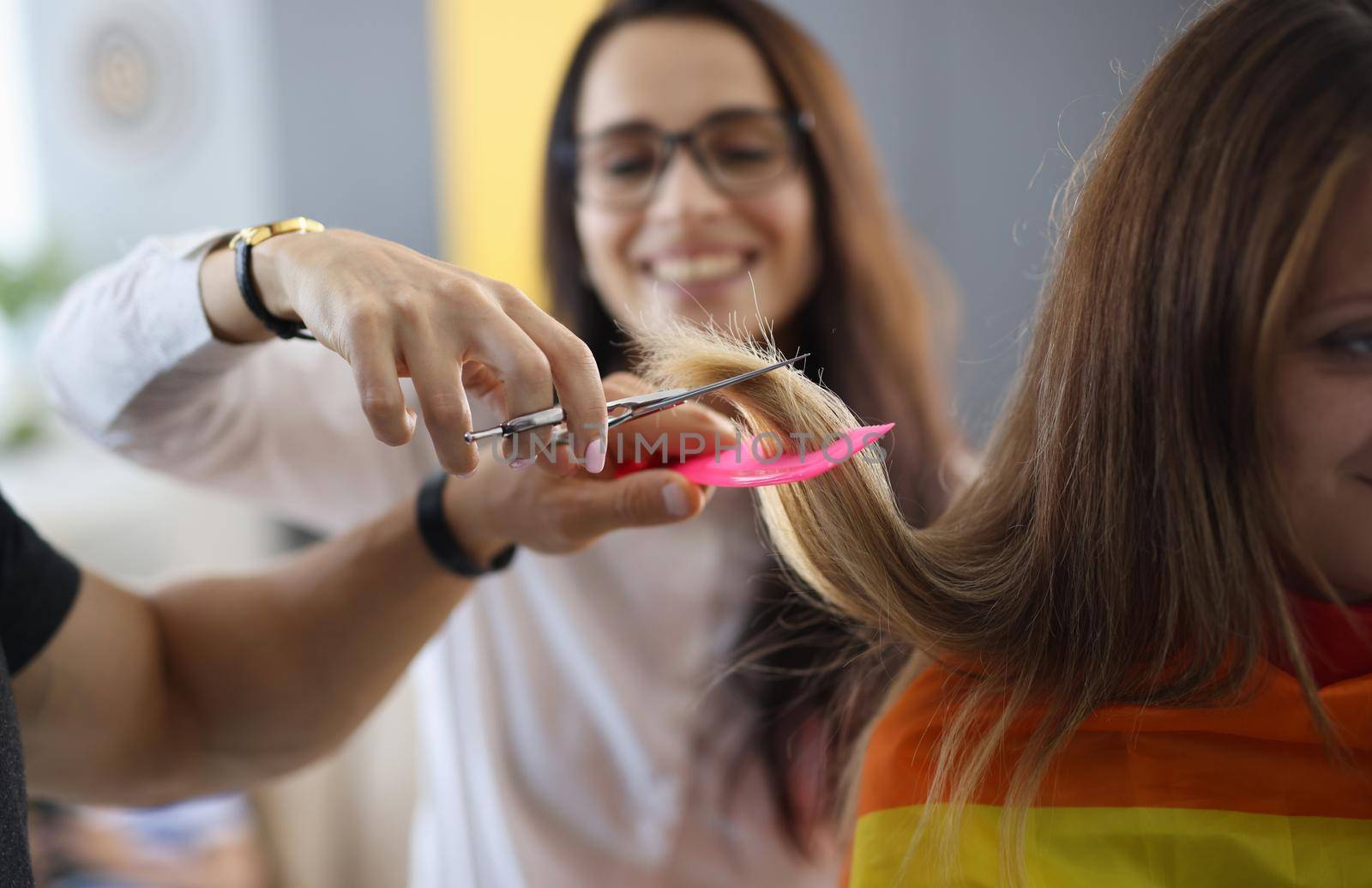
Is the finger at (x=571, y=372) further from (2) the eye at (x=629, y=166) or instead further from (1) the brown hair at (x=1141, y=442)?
(2) the eye at (x=629, y=166)

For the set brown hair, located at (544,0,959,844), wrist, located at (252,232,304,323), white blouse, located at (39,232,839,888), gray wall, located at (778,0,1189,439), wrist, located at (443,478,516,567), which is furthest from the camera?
gray wall, located at (778,0,1189,439)

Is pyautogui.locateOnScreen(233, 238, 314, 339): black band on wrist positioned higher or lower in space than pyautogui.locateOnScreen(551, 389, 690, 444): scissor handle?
higher

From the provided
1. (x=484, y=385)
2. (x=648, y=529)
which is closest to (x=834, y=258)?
(x=648, y=529)

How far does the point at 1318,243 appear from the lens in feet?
1.66

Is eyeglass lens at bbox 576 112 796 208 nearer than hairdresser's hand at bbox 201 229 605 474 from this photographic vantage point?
No

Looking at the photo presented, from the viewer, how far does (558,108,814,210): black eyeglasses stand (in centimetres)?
113

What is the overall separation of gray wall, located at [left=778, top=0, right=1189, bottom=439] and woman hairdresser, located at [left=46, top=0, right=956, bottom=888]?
1.18 metres

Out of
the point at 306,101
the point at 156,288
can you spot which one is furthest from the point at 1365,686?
the point at 306,101

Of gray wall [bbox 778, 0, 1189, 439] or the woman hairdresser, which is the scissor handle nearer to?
the woman hairdresser

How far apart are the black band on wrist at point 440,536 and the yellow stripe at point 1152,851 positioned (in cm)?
38

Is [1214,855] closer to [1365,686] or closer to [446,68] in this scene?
[1365,686]

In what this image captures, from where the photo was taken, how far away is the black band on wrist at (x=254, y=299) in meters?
0.62

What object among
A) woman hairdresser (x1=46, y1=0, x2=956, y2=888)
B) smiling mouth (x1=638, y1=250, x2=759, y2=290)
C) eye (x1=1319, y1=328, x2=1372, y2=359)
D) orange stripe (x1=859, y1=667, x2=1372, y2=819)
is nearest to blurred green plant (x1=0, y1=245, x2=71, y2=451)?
woman hairdresser (x1=46, y1=0, x2=956, y2=888)

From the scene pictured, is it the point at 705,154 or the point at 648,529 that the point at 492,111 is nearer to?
the point at 705,154
